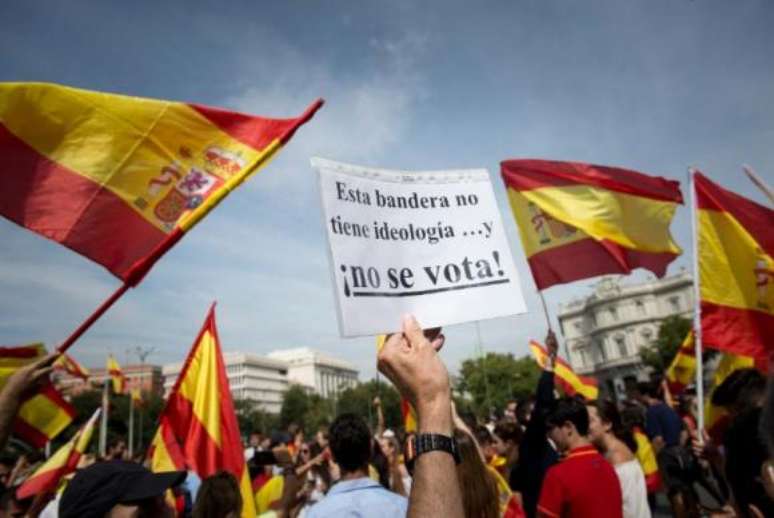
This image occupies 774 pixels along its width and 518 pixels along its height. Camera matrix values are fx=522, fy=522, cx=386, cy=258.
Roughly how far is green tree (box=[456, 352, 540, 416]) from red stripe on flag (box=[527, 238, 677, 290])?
81.3 m

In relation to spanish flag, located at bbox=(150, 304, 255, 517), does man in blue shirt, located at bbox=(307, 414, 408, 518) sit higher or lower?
lower

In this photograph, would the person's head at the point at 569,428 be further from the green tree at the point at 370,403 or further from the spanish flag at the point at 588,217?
the green tree at the point at 370,403

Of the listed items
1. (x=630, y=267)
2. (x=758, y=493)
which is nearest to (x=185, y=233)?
(x=758, y=493)

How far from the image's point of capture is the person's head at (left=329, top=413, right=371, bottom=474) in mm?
3084

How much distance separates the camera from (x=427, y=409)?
5.01 ft

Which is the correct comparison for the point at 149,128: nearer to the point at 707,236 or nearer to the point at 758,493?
the point at 758,493

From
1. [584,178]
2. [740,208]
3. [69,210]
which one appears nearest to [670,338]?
[740,208]

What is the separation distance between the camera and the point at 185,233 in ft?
11.3

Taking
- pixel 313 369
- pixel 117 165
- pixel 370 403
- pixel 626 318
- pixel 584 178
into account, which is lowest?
pixel 117 165

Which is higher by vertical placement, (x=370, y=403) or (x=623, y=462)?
(x=370, y=403)

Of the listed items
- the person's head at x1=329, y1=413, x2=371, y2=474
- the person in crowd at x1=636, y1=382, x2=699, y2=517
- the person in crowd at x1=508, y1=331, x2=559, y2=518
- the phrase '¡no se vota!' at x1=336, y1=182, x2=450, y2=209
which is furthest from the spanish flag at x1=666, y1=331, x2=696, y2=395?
the phrase '¡no se vota!' at x1=336, y1=182, x2=450, y2=209

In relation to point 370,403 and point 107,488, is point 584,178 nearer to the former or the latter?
point 107,488

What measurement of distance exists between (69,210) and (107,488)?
1.96m

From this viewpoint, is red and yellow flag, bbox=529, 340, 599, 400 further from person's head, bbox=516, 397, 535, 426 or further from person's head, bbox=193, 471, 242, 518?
person's head, bbox=193, 471, 242, 518
